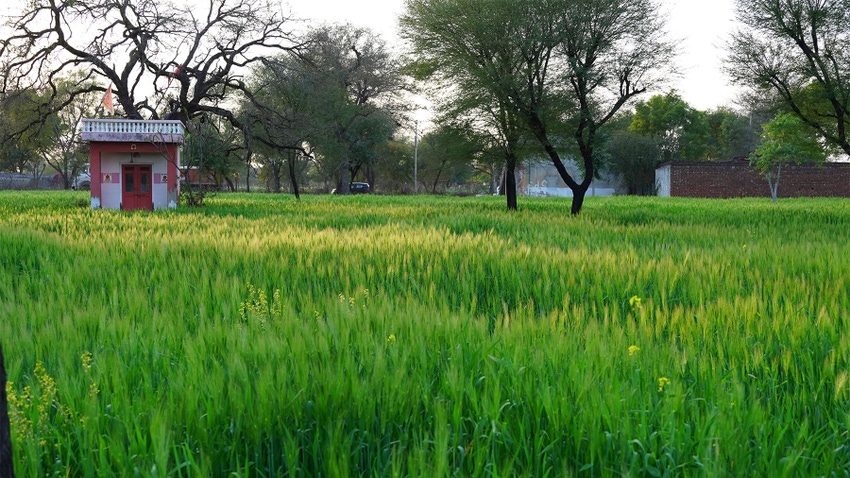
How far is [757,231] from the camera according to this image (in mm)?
12359

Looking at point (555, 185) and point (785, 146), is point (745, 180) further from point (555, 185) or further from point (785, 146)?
point (555, 185)

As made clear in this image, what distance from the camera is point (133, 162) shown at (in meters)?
25.6

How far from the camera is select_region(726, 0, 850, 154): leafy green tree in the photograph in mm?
17422

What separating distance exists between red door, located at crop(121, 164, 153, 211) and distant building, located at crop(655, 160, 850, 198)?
3936 cm

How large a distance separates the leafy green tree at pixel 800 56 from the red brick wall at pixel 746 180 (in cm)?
3184

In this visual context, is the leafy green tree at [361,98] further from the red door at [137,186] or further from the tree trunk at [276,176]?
the red door at [137,186]

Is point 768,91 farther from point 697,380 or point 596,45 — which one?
point 697,380

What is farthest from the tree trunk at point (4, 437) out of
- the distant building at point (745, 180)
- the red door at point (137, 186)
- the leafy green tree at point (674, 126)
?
the leafy green tree at point (674, 126)

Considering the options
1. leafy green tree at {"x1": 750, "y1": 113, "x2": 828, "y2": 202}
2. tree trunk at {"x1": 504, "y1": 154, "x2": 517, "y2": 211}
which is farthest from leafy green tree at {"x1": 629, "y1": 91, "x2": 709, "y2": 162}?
tree trunk at {"x1": 504, "y1": 154, "x2": 517, "y2": 211}

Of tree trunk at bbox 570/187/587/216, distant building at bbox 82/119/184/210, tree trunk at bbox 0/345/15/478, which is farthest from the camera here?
distant building at bbox 82/119/184/210

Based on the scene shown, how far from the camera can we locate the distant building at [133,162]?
80.9ft

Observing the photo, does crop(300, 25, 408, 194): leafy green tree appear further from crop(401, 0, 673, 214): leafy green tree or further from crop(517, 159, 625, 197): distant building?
crop(401, 0, 673, 214): leafy green tree

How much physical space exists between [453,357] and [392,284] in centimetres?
293

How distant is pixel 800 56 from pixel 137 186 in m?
23.6
